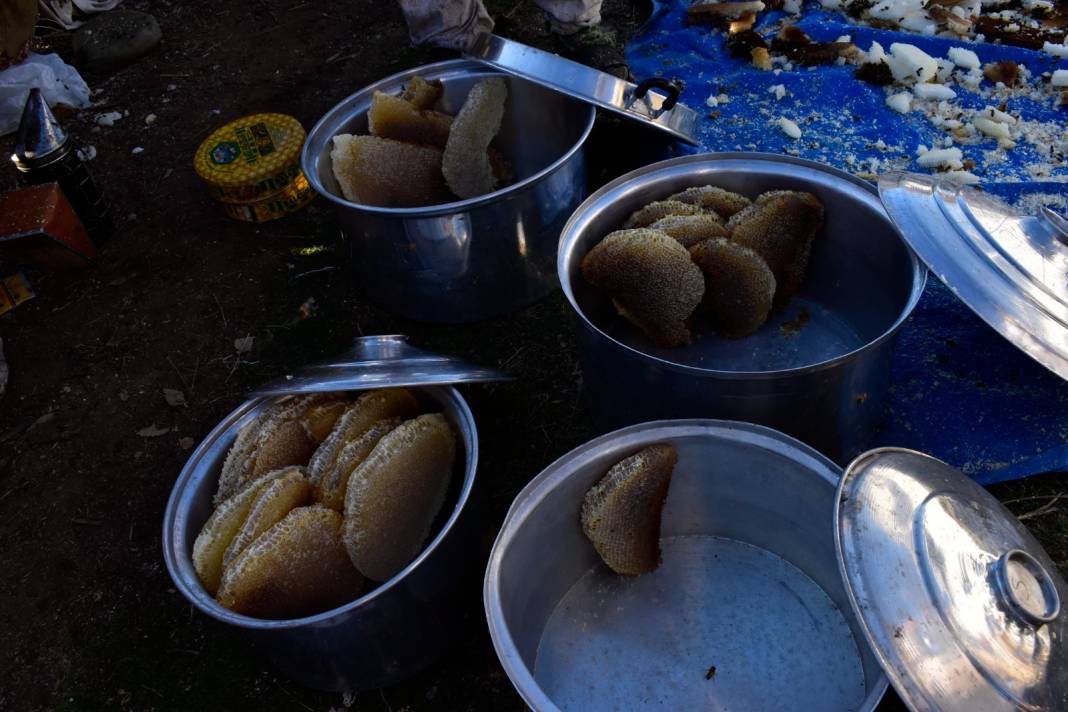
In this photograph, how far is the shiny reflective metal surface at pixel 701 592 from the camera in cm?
190

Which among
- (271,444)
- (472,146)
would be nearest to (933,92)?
(472,146)

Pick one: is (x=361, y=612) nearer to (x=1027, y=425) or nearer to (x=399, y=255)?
(x=399, y=255)

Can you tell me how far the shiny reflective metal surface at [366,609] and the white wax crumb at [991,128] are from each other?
99.4 inches

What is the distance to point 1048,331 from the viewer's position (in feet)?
5.86

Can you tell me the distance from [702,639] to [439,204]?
1671mm

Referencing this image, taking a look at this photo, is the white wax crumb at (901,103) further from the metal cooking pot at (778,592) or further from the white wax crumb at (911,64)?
the metal cooking pot at (778,592)

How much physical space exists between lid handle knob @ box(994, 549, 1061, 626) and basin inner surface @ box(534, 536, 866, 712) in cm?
62

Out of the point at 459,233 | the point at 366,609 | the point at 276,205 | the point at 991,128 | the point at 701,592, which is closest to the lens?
the point at 366,609

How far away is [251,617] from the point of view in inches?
71.8

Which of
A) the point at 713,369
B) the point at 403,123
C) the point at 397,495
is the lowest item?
the point at 713,369

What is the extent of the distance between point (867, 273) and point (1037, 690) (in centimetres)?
148

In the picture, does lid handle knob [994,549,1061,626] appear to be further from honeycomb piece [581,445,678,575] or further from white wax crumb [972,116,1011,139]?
white wax crumb [972,116,1011,139]

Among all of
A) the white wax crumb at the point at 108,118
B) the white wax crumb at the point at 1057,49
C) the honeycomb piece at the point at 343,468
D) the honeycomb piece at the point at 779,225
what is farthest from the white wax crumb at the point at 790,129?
the white wax crumb at the point at 108,118

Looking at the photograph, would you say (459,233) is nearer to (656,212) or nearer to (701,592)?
(656,212)
